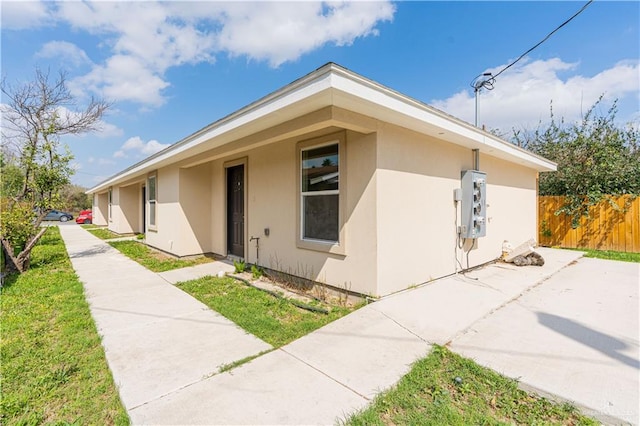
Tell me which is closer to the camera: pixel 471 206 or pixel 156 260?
pixel 471 206

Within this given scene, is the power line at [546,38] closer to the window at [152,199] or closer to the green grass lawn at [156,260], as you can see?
the green grass lawn at [156,260]

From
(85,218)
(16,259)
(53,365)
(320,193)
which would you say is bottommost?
(53,365)

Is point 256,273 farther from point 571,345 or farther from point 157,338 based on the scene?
point 571,345

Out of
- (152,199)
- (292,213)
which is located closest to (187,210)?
(152,199)

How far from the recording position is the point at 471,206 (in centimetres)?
530

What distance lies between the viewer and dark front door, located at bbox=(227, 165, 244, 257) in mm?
6891

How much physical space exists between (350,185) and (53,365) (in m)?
3.76

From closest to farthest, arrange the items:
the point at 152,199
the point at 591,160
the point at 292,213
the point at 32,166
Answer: the point at 292,213 < the point at 32,166 < the point at 591,160 < the point at 152,199

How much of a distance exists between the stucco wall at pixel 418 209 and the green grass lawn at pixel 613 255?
14.0 feet

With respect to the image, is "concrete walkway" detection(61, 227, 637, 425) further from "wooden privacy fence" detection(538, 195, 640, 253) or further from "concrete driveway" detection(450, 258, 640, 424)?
"wooden privacy fence" detection(538, 195, 640, 253)

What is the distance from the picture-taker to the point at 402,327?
10.6 ft

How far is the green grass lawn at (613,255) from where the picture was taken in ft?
24.6

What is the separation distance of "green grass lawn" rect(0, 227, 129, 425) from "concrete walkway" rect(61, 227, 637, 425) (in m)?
0.13

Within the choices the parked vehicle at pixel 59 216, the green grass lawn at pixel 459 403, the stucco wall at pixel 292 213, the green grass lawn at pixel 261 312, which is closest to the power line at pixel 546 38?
the stucco wall at pixel 292 213
